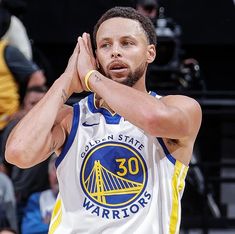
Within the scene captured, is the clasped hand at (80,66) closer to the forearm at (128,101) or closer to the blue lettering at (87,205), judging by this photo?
the forearm at (128,101)

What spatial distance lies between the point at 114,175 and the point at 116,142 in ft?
0.43

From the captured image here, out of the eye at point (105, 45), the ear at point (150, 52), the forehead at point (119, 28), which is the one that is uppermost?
the forehead at point (119, 28)

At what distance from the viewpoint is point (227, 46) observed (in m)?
8.74

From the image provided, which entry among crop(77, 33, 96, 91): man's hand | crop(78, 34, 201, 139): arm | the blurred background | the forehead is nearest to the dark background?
the blurred background

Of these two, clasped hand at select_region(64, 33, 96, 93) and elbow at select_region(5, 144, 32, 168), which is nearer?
elbow at select_region(5, 144, 32, 168)

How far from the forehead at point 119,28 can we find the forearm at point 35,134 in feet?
0.97

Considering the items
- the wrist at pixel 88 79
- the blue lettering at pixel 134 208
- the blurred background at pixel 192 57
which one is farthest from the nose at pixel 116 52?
the blurred background at pixel 192 57

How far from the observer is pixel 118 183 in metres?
3.11

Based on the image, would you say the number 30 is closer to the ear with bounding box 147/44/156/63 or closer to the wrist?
the wrist

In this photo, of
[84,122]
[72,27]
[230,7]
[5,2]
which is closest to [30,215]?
[5,2]

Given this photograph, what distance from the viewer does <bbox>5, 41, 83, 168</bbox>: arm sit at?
3.10 metres

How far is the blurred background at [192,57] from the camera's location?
698 centimetres

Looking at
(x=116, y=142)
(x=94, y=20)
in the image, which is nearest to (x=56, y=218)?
(x=116, y=142)

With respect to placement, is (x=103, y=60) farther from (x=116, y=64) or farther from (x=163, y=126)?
(x=163, y=126)
